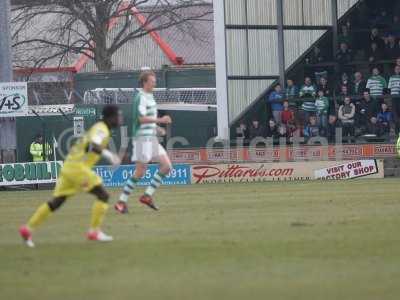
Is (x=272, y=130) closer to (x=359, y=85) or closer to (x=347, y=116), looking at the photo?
(x=347, y=116)

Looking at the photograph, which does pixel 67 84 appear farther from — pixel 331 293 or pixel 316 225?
pixel 331 293

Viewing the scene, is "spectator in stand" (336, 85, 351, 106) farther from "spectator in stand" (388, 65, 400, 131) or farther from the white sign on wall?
the white sign on wall

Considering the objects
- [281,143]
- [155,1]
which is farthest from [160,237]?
[155,1]

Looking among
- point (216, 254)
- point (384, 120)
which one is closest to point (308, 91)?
point (384, 120)

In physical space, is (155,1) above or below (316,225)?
above

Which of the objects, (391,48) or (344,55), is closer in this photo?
(391,48)

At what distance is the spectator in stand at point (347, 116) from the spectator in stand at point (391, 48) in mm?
2626

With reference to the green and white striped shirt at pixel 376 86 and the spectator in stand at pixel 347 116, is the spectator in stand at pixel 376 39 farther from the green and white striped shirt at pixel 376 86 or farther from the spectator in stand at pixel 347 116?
the spectator in stand at pixel 347 116

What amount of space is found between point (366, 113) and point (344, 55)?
138 inches

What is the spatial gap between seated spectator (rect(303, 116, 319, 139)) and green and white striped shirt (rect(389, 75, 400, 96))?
2494 mm

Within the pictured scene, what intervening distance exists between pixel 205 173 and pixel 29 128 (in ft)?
26.6

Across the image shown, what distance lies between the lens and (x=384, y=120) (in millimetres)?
33188

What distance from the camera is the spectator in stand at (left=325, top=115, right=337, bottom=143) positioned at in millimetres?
33719

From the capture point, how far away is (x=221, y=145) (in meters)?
35.4
